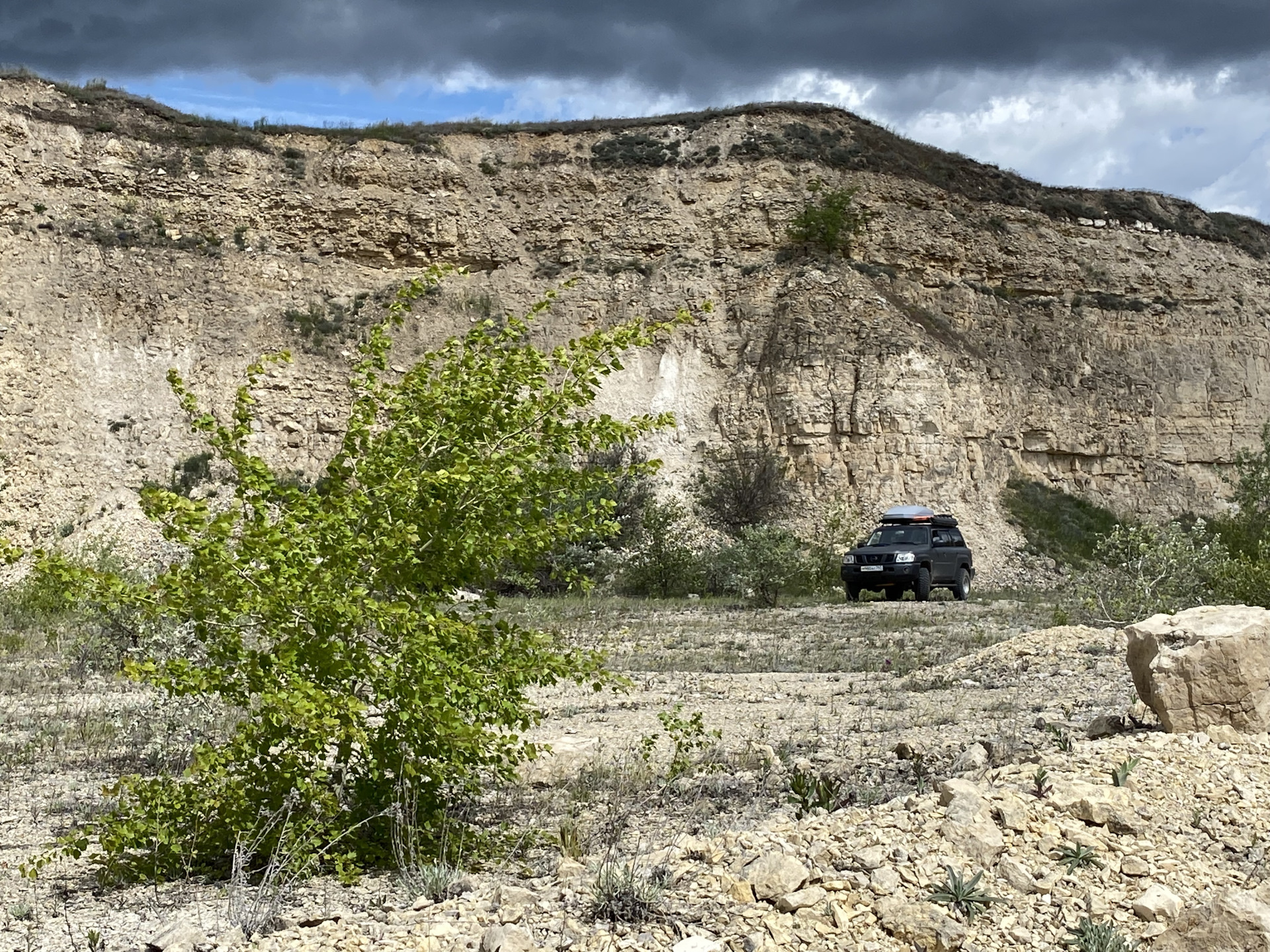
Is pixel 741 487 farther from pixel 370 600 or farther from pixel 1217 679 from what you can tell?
pixel 370 600

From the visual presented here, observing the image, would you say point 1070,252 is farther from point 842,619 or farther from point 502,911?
point 502,911

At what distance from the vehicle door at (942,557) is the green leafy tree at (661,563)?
5.30m

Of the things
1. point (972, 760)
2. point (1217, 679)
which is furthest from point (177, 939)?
point (1217, 679)

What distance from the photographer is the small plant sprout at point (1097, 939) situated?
463 centimetres

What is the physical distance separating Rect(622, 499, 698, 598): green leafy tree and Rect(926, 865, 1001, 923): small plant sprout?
21.2 meters

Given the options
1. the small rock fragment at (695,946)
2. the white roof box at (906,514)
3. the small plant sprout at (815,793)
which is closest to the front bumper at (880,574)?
the white roof box at (906,514)

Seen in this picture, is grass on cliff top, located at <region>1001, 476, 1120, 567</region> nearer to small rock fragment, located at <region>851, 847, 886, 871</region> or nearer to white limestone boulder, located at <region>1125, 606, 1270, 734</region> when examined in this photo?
white limestone boulder, located at <region>1125, 606, 1270, 734</region>

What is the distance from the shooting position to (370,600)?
207 inches

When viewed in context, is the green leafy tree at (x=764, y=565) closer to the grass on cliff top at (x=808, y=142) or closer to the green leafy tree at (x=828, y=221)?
the green leafy tree at (x=828, y=221)

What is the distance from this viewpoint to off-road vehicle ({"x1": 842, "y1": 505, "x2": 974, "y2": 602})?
24.1 metres

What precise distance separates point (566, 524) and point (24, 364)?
1120 inches

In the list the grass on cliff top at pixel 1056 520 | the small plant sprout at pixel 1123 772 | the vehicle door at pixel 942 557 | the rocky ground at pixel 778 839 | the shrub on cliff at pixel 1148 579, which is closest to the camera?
the rocky ground at pixel 778 839

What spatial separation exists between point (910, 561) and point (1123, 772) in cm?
1825

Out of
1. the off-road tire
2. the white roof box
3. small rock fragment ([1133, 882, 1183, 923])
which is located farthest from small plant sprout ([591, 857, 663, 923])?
the white roof box
